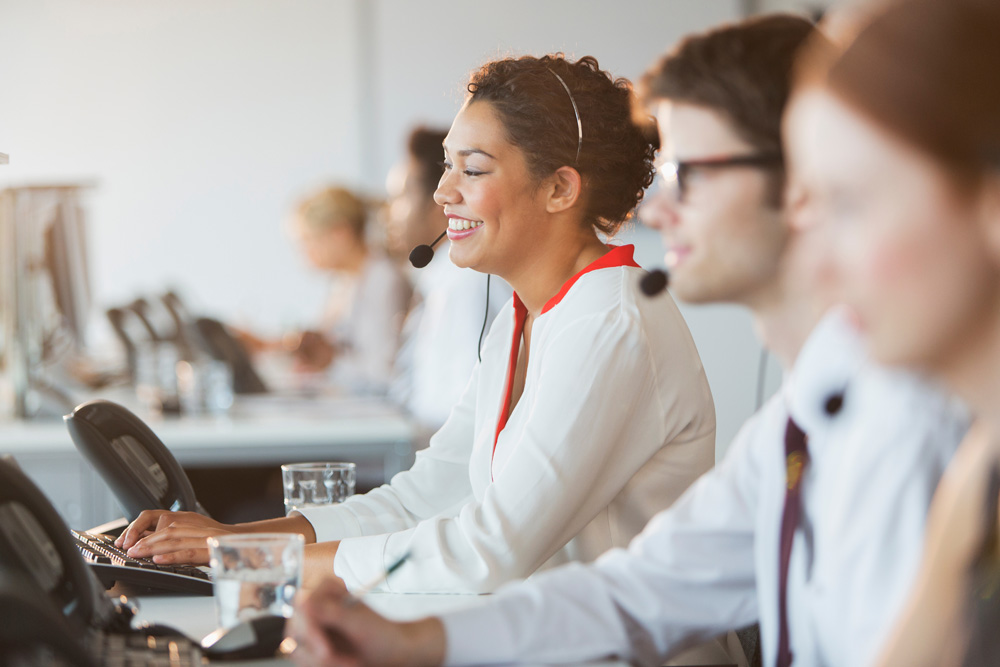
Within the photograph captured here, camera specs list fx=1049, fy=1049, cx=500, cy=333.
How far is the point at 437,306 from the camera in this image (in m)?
3.16

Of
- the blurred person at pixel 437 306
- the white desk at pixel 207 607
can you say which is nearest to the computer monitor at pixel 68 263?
the blurred person at pixel 437 306

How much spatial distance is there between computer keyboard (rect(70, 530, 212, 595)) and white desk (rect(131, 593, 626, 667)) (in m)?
0.01

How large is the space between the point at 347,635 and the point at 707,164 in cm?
59

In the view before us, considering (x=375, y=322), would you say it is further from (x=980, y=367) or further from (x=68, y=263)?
(x=980, y=367)

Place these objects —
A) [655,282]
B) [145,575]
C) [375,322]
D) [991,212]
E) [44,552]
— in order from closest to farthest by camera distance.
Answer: [991,212] → [44,552] → [655,282] → [145,575] → [375,322]

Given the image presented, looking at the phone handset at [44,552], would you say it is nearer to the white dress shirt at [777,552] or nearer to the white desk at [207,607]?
the white desk at [207,607]

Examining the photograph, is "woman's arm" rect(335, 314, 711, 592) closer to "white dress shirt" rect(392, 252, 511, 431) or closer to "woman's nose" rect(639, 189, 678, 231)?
"woman's nose" rect(639, 189, 678, 231)

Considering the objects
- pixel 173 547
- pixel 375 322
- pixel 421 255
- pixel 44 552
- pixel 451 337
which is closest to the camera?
pixel 44 552

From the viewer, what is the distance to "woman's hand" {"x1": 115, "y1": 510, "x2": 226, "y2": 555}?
145 cm

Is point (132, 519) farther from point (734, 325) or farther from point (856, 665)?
point (734, 325)

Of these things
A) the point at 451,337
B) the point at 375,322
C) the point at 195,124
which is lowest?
the point at 375,322

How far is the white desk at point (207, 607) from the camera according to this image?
1193mm

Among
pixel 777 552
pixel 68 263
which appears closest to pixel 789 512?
pixel 777 552

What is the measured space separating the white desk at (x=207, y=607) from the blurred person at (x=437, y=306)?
1.49 m
